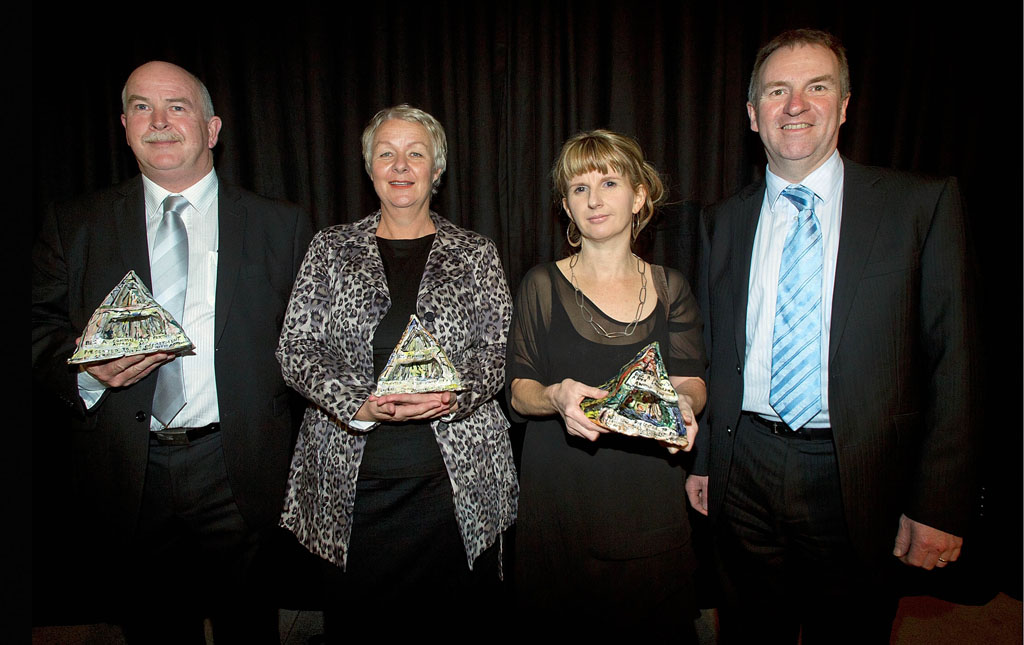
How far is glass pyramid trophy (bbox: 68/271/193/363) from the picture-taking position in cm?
172

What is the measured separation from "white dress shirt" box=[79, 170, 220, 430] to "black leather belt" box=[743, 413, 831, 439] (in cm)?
202

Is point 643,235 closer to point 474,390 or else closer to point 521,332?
point 521,332

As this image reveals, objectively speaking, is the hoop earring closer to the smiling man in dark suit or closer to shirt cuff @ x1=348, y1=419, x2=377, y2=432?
the smiling man in dark suit

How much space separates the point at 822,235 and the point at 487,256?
47.6 inches

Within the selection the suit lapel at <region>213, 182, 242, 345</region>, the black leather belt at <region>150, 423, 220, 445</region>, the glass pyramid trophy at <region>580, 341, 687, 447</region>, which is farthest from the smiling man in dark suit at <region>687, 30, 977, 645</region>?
the black leather belt at <region>150, 423, 220, 445</region>

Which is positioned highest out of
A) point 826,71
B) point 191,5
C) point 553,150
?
point 191,5

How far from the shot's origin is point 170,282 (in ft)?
6.48

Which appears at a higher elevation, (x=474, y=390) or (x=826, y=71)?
(x=826, y=71)

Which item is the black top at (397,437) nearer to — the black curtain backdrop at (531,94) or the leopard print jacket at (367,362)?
the leopard print jacket at (367,362)

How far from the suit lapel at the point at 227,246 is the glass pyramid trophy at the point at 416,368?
2.40ft

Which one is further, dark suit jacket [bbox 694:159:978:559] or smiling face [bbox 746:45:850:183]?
smiling face [bbox 746:45:850:183]

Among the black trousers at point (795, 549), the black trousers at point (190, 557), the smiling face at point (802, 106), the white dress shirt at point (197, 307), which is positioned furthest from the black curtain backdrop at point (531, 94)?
the black trousers at point (190, 557)

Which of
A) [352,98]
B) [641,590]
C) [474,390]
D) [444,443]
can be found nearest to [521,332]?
[474,390]

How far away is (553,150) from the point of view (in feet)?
9.50
